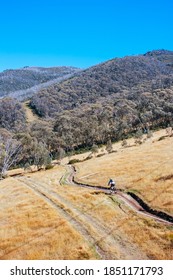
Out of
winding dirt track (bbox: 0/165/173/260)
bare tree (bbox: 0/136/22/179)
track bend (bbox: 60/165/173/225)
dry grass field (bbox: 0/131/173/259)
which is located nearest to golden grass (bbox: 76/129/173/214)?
dry grass field (bbox: 0/131/173/259)

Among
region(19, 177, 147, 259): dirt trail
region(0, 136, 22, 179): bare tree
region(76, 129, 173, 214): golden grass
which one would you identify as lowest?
region(19, 177, 147, 259): dirt trail

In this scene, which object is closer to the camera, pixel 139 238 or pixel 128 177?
pixel 139 238

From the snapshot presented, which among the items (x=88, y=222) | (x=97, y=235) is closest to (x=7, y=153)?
(x=88, y=222)

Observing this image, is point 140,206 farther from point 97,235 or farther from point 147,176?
point 147,176

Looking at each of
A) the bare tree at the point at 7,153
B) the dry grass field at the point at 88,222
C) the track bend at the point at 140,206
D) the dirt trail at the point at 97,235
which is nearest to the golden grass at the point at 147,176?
the dry grass field at the point at 88,222

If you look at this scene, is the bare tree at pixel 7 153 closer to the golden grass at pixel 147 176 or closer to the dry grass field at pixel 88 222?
the golden grass at pixel 147 176

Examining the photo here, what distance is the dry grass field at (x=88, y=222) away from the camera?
32.2m

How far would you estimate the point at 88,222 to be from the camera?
40031mm

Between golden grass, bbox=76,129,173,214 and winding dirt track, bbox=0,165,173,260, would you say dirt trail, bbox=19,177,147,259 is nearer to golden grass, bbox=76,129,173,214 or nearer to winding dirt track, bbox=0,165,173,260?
winding dirt track, bbox=0,165,173,260

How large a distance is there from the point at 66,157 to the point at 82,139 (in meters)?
29.3

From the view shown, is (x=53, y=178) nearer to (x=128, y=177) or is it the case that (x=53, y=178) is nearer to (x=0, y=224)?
(x=128, y=177)

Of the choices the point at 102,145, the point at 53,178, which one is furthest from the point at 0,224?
the point at 102,145

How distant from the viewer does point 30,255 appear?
108ft

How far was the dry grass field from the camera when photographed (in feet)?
106
